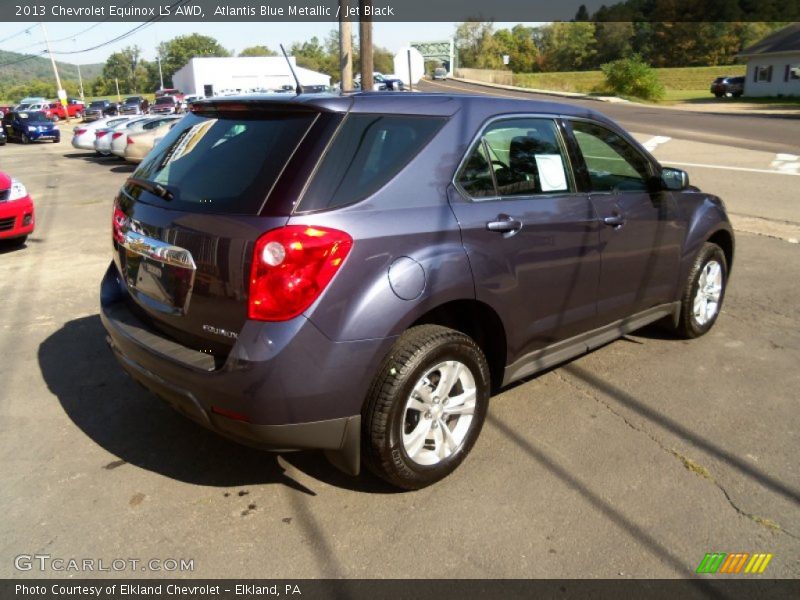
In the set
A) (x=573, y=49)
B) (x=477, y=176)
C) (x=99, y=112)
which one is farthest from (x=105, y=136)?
(x=573, y=49)

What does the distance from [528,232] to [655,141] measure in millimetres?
19066

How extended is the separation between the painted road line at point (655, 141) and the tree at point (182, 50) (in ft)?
436

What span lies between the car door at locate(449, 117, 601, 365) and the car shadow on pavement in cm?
115

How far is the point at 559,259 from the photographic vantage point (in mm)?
3635

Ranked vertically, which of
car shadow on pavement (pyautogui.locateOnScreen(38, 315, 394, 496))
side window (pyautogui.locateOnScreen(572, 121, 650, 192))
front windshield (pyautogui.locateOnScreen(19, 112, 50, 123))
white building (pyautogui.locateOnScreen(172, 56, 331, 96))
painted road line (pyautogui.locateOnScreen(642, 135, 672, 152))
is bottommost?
car shadow on pavement (pyautogui.locateOnScreen(38, 315, 394, 496))

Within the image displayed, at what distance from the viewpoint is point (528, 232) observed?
11.3 feet

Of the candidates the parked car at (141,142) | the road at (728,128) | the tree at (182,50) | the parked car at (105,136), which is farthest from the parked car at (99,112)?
the tree at (182,50)

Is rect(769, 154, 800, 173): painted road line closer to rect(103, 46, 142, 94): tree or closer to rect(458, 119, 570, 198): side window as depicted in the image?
rect(458, 119, 570, 198): side window

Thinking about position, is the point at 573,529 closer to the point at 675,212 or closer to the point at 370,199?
the point at 370,199

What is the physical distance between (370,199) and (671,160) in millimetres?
15117

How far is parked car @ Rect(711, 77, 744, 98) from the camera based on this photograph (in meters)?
54.1

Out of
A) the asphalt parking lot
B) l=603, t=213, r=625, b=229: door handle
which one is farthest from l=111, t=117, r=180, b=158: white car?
l=603, t=213, r=625, b=229: door handle

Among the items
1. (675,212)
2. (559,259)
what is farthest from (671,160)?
(559,259)

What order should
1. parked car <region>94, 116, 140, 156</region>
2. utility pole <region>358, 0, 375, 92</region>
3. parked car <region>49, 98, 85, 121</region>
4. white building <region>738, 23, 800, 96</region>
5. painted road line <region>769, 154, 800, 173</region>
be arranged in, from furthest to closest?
parked car <region>49, 98, 85, 121</region>, white building <region>738, 23, 800, 96</region>, parked car <region>94, 116, 140, 156</region>, painted road line <region>769, 154, 800, 173</region>, utility pole <region>358, 0, 375, 92</region>
